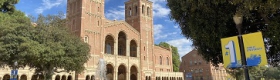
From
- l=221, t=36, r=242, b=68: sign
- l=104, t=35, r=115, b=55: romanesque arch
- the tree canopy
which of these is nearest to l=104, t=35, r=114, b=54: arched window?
l=104, t=35, r=115, b=55: romanesque arch

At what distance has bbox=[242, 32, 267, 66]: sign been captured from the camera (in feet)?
26.7

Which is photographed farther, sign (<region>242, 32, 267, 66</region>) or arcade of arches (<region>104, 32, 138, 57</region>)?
arcade of arches (<region>104, 32, 138, 57</region>)

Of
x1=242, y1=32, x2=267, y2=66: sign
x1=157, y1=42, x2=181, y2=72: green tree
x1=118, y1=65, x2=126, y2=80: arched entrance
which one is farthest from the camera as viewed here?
x1=157, y1=42, x2=181, y2=72: green tree

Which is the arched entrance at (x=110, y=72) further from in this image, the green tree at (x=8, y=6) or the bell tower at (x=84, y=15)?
the green tree at (x=8, y=6)

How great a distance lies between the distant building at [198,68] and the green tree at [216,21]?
174ft

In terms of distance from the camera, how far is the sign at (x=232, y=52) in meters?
8.86

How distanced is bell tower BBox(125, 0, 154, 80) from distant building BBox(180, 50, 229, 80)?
65.4ft

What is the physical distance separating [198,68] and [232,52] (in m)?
62.5

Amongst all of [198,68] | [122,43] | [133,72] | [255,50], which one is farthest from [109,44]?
[255,50]

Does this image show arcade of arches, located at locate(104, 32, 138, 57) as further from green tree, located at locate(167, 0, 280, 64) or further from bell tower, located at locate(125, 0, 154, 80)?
green tree, located at locate(167, 0, 280, 64)

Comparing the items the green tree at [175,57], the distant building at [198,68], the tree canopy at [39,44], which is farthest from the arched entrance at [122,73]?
the green tree at [175,57]

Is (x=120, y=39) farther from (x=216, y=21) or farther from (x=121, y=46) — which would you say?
(x=216, y=21)

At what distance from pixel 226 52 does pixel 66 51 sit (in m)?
18.7

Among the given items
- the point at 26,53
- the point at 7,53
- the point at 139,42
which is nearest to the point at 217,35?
the point at 26,53
